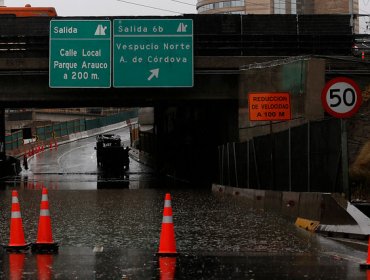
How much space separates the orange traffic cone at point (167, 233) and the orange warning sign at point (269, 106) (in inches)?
521

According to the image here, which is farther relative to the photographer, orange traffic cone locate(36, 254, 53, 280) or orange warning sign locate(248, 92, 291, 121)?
orange warning sign locate(248, 92, 291, 121)

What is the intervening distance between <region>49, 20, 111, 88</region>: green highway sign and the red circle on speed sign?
61.3ft

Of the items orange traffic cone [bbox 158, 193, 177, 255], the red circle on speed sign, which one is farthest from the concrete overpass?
orange traffic cone [bbox 158, 193, 177, 255]

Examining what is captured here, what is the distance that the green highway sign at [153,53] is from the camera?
1218 inches

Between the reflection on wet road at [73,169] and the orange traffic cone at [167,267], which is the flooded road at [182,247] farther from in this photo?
the reflection on wet road at [73,169]

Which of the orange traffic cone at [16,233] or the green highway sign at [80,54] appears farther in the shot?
the green highway sign at [80,54]

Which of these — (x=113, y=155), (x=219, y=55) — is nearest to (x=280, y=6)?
(x=113, y=155)

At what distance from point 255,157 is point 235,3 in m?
136

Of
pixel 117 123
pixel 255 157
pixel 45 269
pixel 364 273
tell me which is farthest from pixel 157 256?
pixel 117 123

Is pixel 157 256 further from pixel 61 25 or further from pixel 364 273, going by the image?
pixel 61 25

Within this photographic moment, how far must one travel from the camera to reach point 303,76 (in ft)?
85.5

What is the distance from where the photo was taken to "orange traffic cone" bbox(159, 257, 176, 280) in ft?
29.3

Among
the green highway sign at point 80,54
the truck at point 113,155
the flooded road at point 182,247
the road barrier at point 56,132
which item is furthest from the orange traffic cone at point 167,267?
the road barrier at point 56,132

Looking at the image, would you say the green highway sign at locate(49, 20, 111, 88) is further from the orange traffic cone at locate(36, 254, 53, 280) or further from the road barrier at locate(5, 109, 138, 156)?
the road barrier at locate(5, 109, 138, 156)
